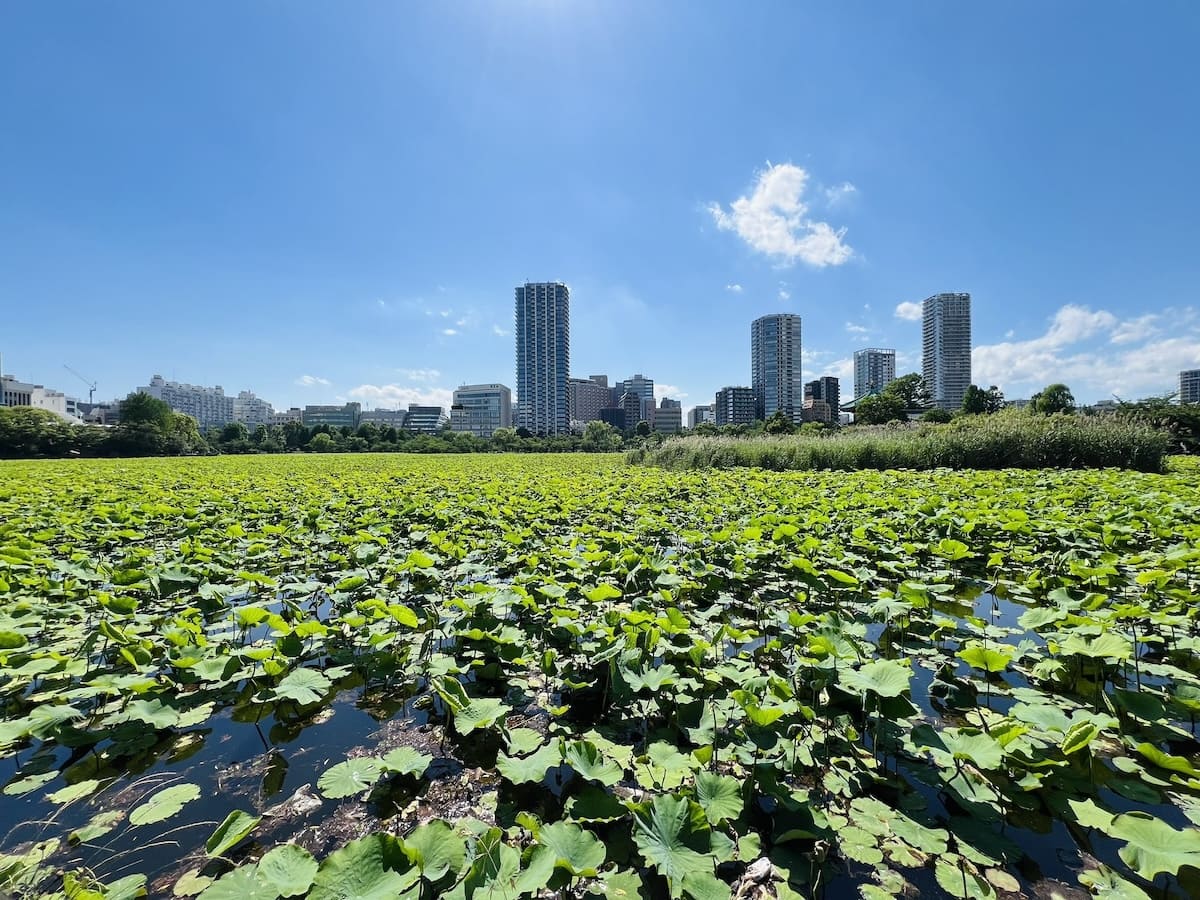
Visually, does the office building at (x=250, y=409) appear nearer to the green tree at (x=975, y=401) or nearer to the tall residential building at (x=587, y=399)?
the tall residential building at (x=587, y=399)

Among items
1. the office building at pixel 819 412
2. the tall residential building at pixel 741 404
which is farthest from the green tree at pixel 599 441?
the tall residential building at pixel 741 404

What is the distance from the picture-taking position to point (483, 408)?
102 m

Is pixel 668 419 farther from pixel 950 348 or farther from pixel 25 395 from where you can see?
pixel 25 395

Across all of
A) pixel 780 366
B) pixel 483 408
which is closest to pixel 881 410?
pixel 780 366

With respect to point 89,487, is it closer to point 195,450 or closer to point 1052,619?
point 1052,619

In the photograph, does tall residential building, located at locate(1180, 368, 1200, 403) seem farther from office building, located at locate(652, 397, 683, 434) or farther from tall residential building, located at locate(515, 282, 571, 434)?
tall residential building, located at locate(515, 282, 571, 434)

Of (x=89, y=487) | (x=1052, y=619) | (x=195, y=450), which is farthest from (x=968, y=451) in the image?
(x=195, y=450)

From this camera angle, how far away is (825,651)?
7.09ft

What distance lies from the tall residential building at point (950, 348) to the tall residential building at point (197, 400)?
151m

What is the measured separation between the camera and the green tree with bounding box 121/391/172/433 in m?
41.7

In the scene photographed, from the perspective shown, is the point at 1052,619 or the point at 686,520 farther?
the point at 686,520

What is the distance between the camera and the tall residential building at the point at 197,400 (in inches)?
5128

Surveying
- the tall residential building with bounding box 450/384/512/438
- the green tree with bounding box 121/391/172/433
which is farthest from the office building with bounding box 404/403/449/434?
the green tree with bounding box 121/391/172/433

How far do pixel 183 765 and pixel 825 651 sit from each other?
2.71 meters
